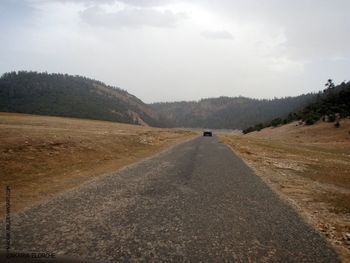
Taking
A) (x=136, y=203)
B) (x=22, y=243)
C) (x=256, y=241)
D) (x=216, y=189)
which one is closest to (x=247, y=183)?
(x=216, y=189)

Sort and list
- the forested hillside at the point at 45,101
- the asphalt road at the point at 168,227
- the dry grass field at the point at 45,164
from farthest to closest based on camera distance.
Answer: the forested hillside at the point at 45,101
the dry grass field at the point at 45,164
the asphalt road at the point at 168,227

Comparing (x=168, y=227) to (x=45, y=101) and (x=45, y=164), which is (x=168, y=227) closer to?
(x=45, y=164)

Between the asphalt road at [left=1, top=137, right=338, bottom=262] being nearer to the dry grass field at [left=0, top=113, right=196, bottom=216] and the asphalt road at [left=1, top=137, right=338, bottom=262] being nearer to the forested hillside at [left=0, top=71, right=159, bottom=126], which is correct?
the dry grass field at [left=0, top=113, right=196, bottom=216]

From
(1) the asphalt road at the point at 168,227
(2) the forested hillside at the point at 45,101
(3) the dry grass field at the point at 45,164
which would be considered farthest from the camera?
(2) the forested hillside at the point at 45,101

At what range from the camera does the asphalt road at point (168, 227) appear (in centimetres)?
635

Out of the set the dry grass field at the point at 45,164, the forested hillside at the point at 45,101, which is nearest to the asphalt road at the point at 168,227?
the dry grass field at the point at 45,164

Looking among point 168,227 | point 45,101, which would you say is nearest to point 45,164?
point 168,227

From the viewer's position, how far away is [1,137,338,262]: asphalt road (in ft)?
20.8

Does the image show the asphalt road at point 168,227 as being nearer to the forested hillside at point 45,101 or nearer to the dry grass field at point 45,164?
the dry grass field at point 45,164

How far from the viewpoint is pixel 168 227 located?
7691mm

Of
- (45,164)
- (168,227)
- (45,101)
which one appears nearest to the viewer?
(168,227)

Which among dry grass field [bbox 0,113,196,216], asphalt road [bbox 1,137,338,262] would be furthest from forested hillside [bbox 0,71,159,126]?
asphalt road [bbox 1,137,338,262]

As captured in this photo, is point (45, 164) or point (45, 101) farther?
point (45, 101)

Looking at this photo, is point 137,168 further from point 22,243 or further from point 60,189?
point 22,243
